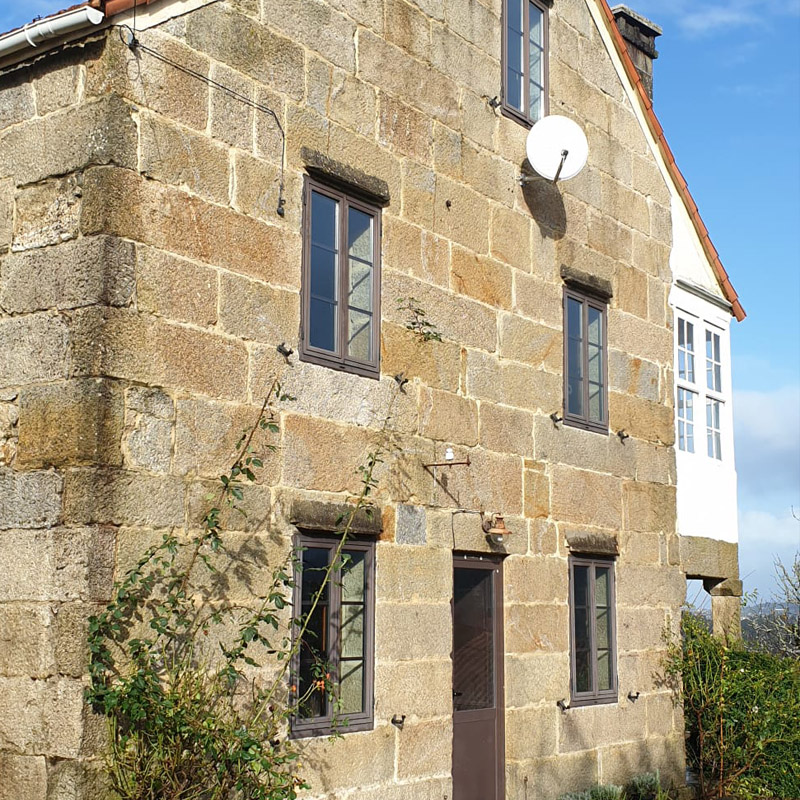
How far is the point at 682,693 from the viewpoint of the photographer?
39.6ft

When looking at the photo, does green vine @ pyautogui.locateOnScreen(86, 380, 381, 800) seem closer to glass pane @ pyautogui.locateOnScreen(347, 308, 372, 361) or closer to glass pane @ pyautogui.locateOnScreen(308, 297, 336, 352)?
glass pane @ pyautogui.locateOnScreen(308, 297, 336, 352)

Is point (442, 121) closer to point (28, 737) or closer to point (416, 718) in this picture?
point (416, 718)

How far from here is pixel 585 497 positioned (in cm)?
1098

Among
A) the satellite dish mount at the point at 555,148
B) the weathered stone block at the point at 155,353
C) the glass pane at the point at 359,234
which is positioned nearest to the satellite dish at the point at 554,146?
the satellite dish mount at the point at 555,148

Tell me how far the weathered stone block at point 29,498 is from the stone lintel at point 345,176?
2.89m

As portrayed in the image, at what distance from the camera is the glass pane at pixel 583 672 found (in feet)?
35.1

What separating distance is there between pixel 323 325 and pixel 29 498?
2.46m

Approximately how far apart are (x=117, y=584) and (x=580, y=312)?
237 inches

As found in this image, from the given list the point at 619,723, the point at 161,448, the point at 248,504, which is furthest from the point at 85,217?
the point at 619,723

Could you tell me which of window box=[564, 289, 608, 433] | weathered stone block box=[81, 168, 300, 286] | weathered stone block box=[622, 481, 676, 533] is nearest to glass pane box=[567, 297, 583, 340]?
window box=[564, 289, 608, 433]

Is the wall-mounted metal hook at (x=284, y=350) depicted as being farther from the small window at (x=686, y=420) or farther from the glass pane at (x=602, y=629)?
the small window at (x=686, y=420)

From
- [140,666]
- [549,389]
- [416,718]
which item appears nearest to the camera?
[140,666]

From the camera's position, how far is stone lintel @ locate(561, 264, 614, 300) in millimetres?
11031

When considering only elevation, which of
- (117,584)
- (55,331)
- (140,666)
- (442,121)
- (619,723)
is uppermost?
(442,121)
